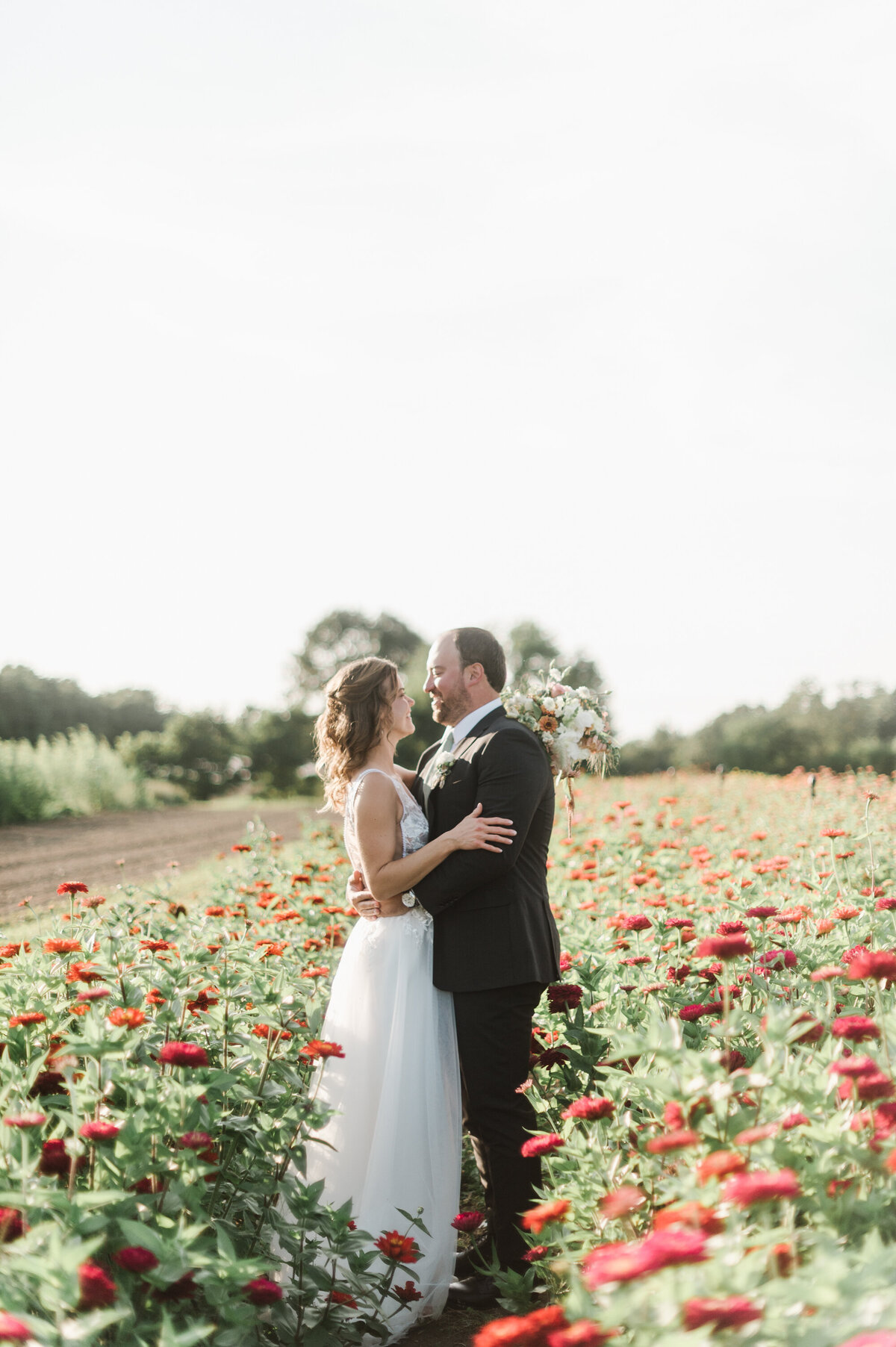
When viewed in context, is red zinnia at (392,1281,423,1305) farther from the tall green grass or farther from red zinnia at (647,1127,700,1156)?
the tall green grass

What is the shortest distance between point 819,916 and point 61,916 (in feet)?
10.3

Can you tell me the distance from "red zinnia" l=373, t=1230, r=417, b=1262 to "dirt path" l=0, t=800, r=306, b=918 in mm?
7742

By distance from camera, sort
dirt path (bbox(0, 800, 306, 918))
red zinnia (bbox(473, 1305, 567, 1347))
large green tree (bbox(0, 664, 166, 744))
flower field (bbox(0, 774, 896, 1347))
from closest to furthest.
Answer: flower field (bbox(0, 774, 896, 1347)) < red zinnia (bbox(473, 1305, 567, 1347)) < dirt path (bbox(0, 800, 306, 918)) < large green tree (bbox(0, 664, 166, 744))

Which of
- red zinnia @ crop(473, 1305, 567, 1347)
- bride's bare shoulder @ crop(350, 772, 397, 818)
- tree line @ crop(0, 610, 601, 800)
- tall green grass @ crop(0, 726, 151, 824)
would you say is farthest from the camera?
tree line @ crop(0, 610, 601, 800)

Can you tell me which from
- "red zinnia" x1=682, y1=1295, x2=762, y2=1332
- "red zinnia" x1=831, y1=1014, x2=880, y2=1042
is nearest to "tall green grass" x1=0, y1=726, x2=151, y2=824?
"red zinnia" x1=831, y1=1014, x2=880, y2=1042

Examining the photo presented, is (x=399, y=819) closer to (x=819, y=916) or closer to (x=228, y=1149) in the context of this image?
(x=228, y=1149)

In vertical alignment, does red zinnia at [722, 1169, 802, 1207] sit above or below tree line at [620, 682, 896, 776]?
above

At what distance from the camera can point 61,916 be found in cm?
386

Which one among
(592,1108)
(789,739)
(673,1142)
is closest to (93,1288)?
(673,1142)

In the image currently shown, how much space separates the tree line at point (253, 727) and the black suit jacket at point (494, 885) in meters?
28.8

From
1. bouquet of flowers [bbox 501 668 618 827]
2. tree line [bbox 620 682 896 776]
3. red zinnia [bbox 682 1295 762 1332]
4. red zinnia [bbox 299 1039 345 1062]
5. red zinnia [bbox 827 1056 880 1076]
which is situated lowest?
tree line [bbox 620 682 896 776]

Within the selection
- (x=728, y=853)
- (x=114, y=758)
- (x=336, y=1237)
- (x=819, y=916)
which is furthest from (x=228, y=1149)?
(x=114, y=758)

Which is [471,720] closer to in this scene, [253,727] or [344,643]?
[253,727]

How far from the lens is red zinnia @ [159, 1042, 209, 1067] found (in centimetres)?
209
